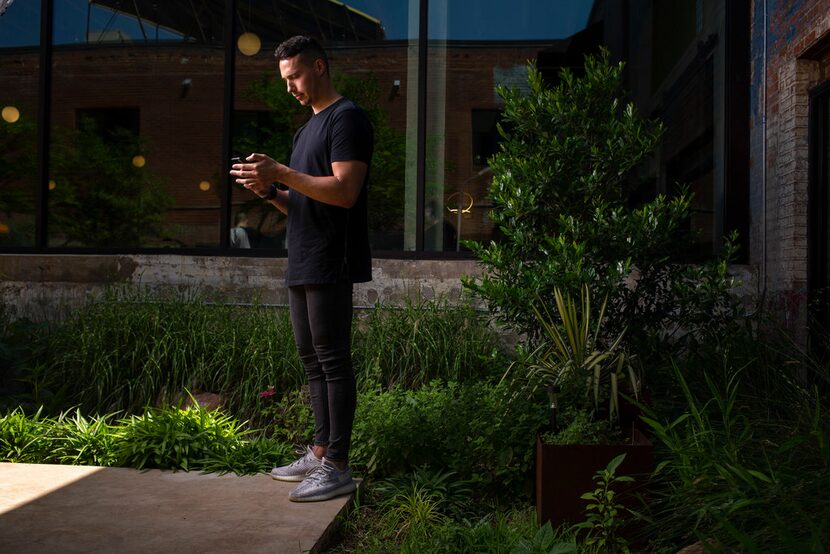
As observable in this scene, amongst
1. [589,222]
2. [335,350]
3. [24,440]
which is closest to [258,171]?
[335,350]

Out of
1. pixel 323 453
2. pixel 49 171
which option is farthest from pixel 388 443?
pixel 49 171

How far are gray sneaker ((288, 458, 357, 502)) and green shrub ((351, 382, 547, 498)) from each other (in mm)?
391

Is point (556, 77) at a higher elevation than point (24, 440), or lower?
higher

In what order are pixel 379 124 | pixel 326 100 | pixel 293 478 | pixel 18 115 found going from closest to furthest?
pixel 326 100 < pixel 293 478 < pixel 379 124 < pixel 18 115

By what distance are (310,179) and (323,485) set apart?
4.04ft

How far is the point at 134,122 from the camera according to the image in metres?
7.29

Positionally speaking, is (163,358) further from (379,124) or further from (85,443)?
(379,124)

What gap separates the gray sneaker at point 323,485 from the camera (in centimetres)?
323

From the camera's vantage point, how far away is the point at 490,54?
6.50 metres

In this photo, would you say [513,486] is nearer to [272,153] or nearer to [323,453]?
[323,453]

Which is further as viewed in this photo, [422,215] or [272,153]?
[272,153]

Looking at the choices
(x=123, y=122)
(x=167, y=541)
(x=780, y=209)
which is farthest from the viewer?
(x=123, y=122)

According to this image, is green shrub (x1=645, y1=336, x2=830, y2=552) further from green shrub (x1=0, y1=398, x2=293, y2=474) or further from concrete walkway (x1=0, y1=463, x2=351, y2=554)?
green shrub (x1=0, y1=398, x2=293, y2=474)

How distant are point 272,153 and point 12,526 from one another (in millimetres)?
4416
